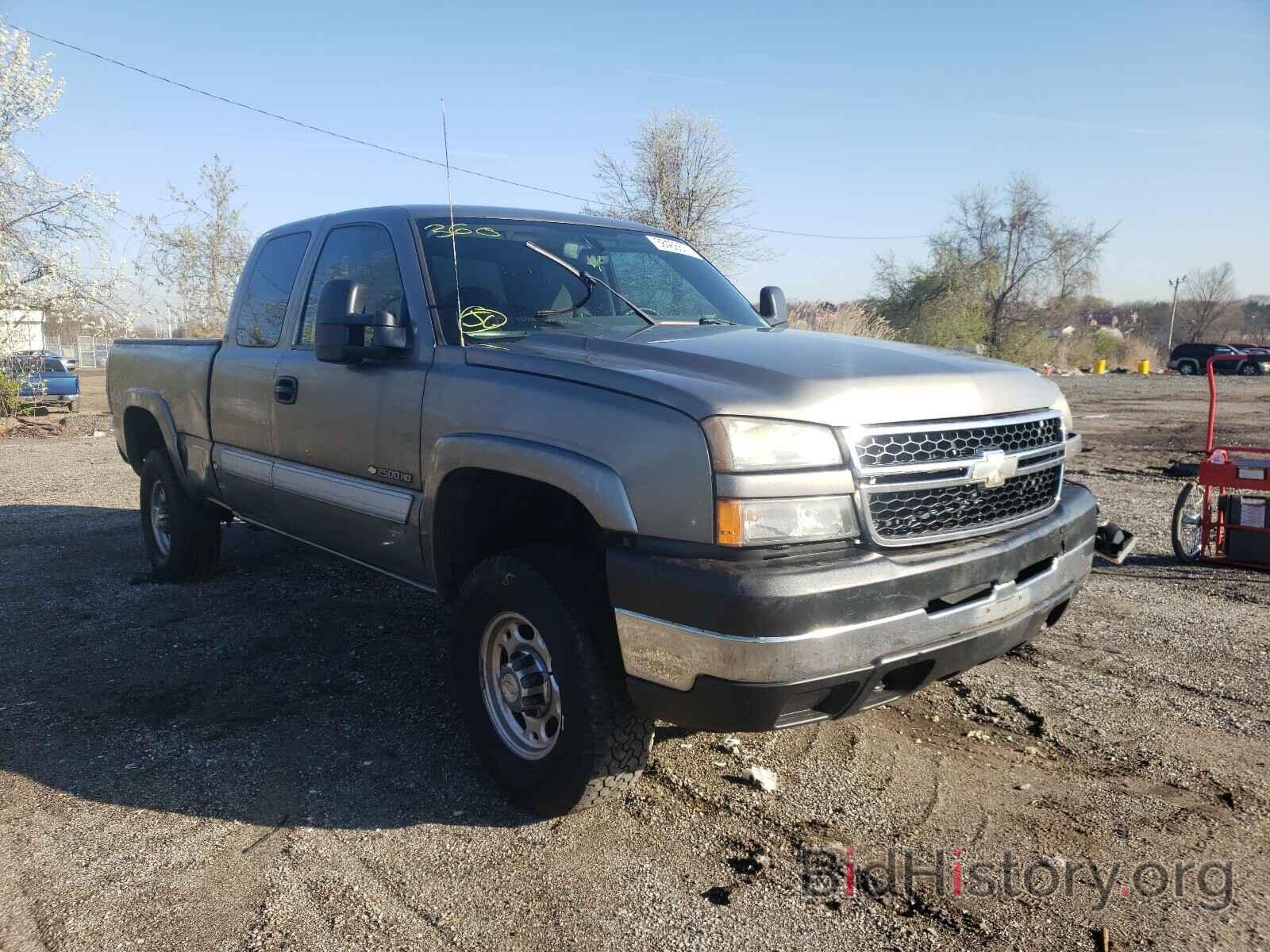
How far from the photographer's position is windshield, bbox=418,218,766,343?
3611 millimetres

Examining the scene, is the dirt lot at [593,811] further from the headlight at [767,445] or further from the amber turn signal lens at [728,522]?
the headlight at [767,445]

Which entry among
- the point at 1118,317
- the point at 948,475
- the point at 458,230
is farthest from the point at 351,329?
the point at 1118,317

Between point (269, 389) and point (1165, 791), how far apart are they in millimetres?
4119

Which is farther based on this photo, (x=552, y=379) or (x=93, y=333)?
(x=93, y=333)

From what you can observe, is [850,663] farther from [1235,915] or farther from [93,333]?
[93,333]

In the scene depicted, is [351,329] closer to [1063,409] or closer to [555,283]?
[555,283]

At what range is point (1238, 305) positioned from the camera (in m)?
81.7

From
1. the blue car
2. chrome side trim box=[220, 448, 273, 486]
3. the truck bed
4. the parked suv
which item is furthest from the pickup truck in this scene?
the parked suv

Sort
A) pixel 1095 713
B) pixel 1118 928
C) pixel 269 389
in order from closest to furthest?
pixel 1118 928, pixel 1095 713, pixel 269 389

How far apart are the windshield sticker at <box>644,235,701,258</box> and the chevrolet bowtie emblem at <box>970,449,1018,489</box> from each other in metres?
2.17

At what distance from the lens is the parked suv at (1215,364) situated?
1574 inches

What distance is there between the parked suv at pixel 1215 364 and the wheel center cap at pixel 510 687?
42949 mm

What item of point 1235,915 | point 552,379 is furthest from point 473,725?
point 1235,915

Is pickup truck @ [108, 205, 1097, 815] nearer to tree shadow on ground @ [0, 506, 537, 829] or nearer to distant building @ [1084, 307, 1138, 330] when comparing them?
tree shadow on ground @ [0, 506, 537, 829]
